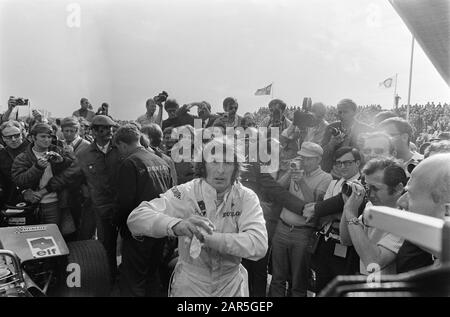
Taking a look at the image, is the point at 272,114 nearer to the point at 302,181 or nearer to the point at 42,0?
the point at 302,181

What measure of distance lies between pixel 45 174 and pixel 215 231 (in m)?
2.51

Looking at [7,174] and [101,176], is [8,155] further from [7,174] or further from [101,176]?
[101,176]

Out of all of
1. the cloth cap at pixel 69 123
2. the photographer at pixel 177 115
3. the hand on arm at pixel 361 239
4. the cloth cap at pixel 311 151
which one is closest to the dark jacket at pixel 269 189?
the cloth cap at pixel 311 151

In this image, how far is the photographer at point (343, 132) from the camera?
156 inches

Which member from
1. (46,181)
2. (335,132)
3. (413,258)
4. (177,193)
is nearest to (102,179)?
(46,181)

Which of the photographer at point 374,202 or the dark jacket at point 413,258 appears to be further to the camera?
the photographer at point 374,202

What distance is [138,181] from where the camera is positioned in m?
3.38

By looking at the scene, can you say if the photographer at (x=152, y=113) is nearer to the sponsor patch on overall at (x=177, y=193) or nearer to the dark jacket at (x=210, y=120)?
the dark jacket at (x=210, y=120)

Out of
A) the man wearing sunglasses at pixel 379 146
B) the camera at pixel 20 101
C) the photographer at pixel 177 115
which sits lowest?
the man wearing sunglasses at pixel 379 146

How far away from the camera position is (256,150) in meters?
3.82

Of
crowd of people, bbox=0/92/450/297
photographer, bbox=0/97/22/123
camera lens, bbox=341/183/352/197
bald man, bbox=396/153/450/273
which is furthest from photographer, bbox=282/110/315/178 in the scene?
photographer, bbox=0/97/22/123

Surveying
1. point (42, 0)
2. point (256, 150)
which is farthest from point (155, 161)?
point (42, 0)

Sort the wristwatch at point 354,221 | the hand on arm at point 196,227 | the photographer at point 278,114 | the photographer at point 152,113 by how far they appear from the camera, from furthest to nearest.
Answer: the photographer at point 152,113
the photographer at point 278,114
the wristwatch at point 354,221
the hand on arm at point 196,227

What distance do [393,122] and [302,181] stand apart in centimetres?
81
